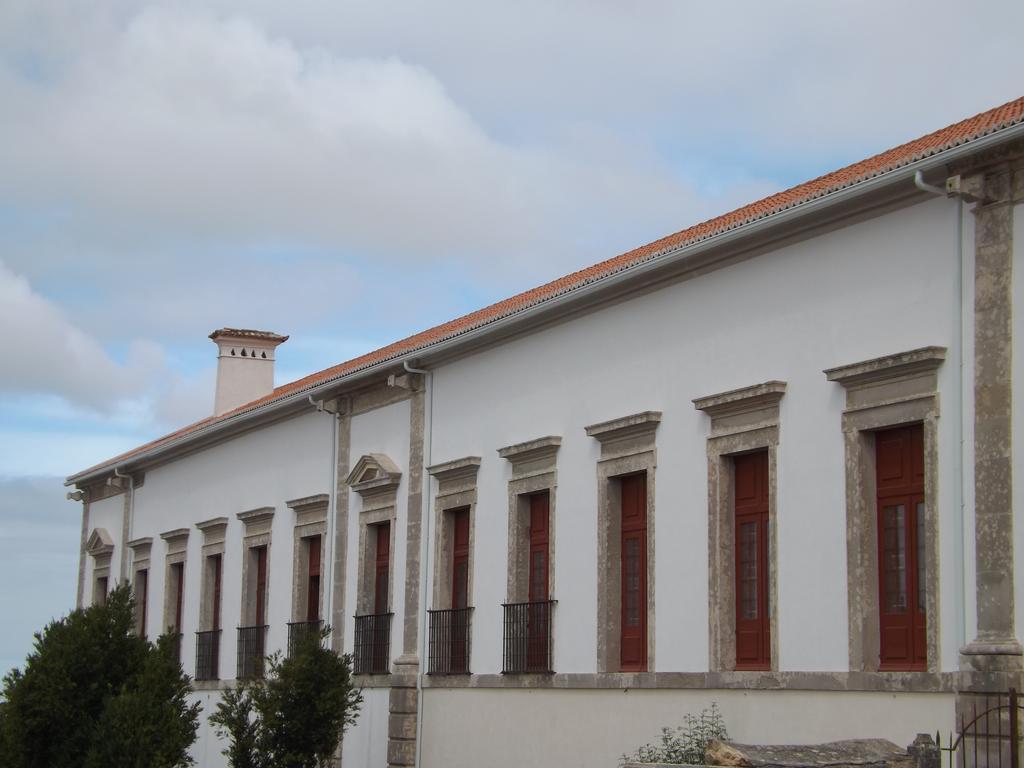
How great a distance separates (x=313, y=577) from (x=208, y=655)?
402 cm

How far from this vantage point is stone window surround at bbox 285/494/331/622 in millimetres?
24922

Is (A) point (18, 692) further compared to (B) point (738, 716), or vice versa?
(A) point (18, 692)

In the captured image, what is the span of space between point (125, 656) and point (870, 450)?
32.0ft

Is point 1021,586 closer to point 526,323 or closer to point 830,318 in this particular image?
point 830,318

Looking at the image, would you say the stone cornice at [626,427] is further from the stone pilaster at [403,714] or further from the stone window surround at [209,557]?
the stone window surround at [209,557]

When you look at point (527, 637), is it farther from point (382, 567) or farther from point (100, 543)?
point (100, 543)

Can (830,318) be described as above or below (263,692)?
above

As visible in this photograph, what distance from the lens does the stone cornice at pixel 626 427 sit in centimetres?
1752

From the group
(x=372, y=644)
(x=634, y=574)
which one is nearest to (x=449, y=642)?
(x=372, y=644)

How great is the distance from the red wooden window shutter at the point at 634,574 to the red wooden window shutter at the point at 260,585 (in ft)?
33.0

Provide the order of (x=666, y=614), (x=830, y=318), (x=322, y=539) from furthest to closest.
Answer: (x=322, y=539) < (x=666, y=614) < (x=830, y=318)

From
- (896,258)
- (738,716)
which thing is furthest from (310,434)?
(896,258)

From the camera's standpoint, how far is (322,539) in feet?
81.7

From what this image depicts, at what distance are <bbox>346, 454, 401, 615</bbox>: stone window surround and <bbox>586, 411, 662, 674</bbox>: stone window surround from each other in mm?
5070
